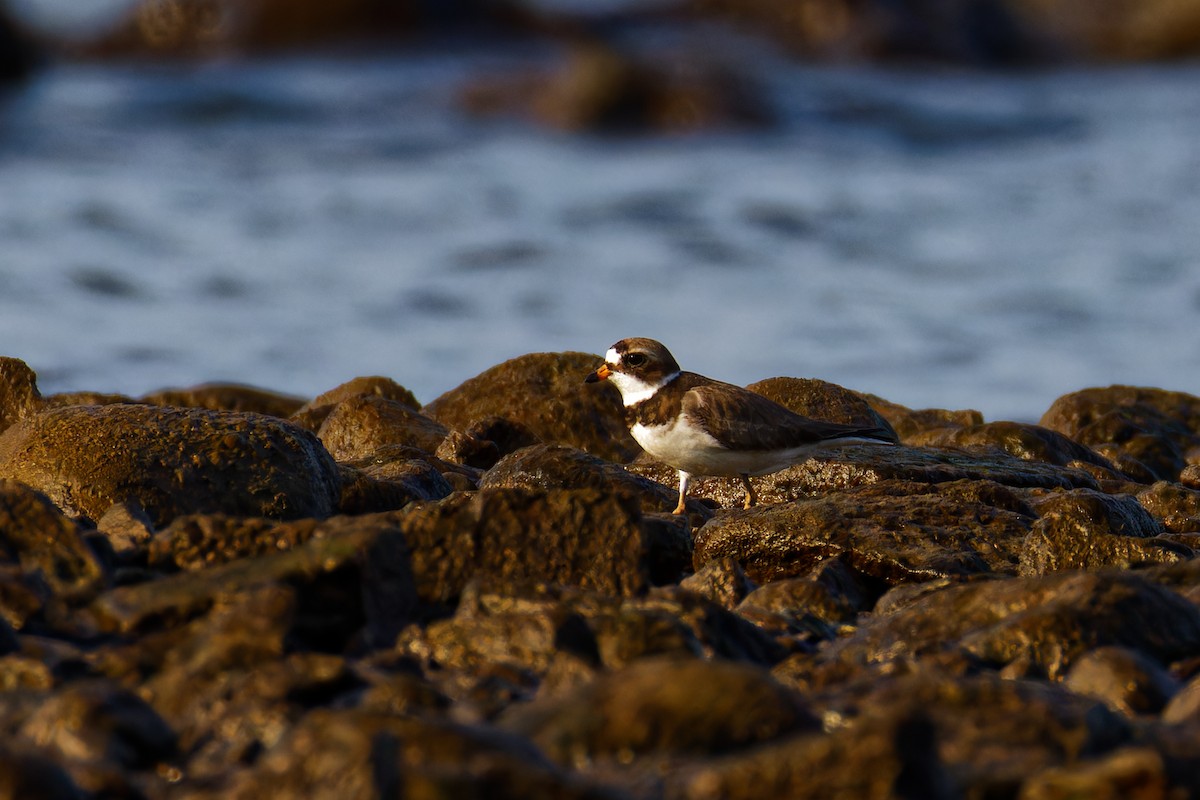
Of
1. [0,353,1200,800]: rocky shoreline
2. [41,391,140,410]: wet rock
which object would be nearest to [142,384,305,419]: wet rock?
[41,391,140,410]: wet rock

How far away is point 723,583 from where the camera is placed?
5.94 metres

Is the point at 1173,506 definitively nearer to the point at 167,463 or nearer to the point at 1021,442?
the point at 1021,442

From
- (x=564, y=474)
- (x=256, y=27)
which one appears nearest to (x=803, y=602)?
(x=564, y=474)

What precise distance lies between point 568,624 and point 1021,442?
467 centimetres

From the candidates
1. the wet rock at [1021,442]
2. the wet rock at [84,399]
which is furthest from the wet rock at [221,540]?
the wet rock at [1021,442]

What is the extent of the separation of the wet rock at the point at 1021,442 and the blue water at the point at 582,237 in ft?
16.3

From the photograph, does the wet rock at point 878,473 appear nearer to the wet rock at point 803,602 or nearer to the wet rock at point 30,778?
the wet rock at point 803,602

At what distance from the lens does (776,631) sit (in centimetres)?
553

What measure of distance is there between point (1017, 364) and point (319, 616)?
1193cm

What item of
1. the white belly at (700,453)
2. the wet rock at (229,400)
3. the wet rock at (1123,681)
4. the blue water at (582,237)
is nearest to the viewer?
the wet rock at (1123,681)

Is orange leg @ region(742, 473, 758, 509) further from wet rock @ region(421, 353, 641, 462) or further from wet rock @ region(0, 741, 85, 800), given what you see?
wet rock @ region(0, 741, 85, 800)

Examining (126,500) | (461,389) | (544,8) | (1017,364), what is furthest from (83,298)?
(544,8)

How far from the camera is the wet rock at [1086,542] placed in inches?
255

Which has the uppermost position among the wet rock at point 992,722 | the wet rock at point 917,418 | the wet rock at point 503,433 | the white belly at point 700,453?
the wet rock at point 917,418
